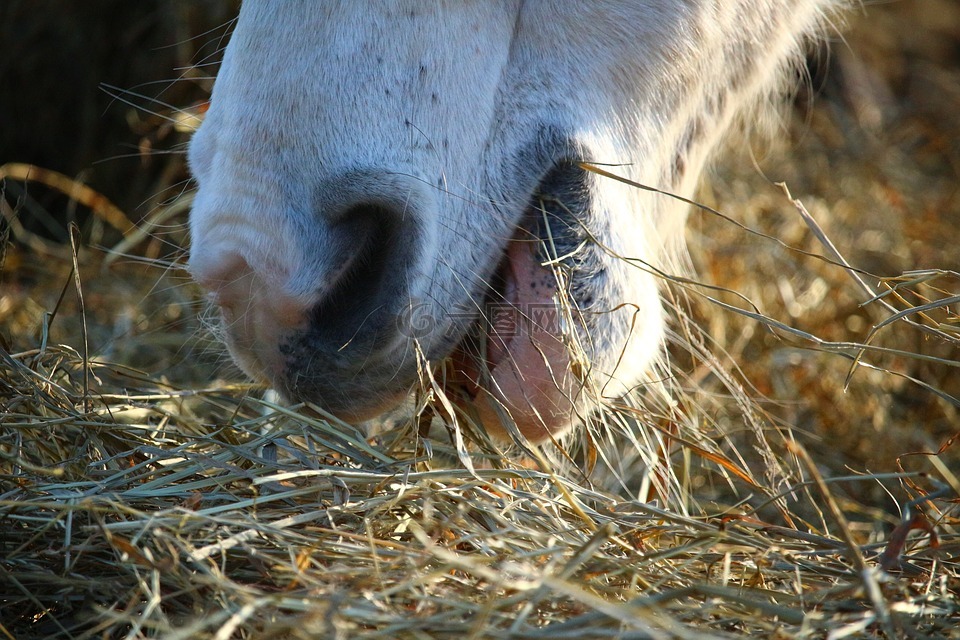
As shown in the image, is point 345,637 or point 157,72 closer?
point 345,637

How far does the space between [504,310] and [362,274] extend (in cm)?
19

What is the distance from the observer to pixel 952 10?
11.9 feet

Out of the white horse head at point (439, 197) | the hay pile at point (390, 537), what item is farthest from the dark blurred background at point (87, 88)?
the white horse head at point (439, 197)

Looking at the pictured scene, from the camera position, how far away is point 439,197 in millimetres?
972

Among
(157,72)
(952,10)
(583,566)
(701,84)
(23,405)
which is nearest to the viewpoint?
(583,566)

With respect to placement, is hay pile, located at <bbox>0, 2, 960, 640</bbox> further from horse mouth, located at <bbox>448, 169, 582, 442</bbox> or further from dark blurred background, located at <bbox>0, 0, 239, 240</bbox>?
dark blurred background, located at <bbox>0, 0, 239, 240</bbox>

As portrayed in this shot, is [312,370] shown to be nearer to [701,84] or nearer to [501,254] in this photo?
[501,254]

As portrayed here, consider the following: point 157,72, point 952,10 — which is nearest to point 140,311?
point 157,72

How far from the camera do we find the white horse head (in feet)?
3.02

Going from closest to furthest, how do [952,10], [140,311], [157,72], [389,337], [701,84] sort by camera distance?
[389,337] → [701,84] → [140,311] → [157,72] → [952,10]

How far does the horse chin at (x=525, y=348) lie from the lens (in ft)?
3.33

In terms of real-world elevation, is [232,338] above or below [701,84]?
below

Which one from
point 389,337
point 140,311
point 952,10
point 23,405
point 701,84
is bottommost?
point 140,311

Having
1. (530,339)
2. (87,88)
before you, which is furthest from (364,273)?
(87,88)
